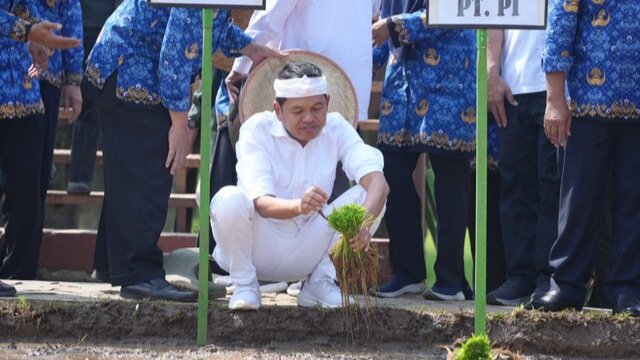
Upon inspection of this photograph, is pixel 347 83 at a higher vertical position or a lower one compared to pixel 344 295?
higher

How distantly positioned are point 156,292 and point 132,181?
1.71ft

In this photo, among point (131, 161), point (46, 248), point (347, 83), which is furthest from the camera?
point (46, 248)

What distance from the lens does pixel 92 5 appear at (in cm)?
875

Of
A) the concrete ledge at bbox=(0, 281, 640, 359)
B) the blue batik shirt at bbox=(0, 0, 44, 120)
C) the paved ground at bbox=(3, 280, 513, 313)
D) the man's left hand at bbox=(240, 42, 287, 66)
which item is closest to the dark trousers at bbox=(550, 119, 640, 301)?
the concrete ledge at bbox=(0, 281, 640, 359)

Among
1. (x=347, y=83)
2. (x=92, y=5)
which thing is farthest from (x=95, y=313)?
(x=92, y=5)

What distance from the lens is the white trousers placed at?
6297 mm

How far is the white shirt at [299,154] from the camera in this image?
21.4 feet

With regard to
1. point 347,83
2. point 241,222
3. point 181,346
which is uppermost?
point 347,83

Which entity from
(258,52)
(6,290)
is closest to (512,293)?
(258,52)

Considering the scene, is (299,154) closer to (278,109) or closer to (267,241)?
(278,109)

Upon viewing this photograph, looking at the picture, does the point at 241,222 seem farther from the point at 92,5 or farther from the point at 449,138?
the point at 92,5

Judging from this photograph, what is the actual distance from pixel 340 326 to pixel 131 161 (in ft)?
4.03

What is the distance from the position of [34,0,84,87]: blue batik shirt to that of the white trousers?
158cm

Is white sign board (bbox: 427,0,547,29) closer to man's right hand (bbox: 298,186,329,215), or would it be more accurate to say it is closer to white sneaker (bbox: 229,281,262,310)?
man's right hand (bbox: 298,186,329,215)
